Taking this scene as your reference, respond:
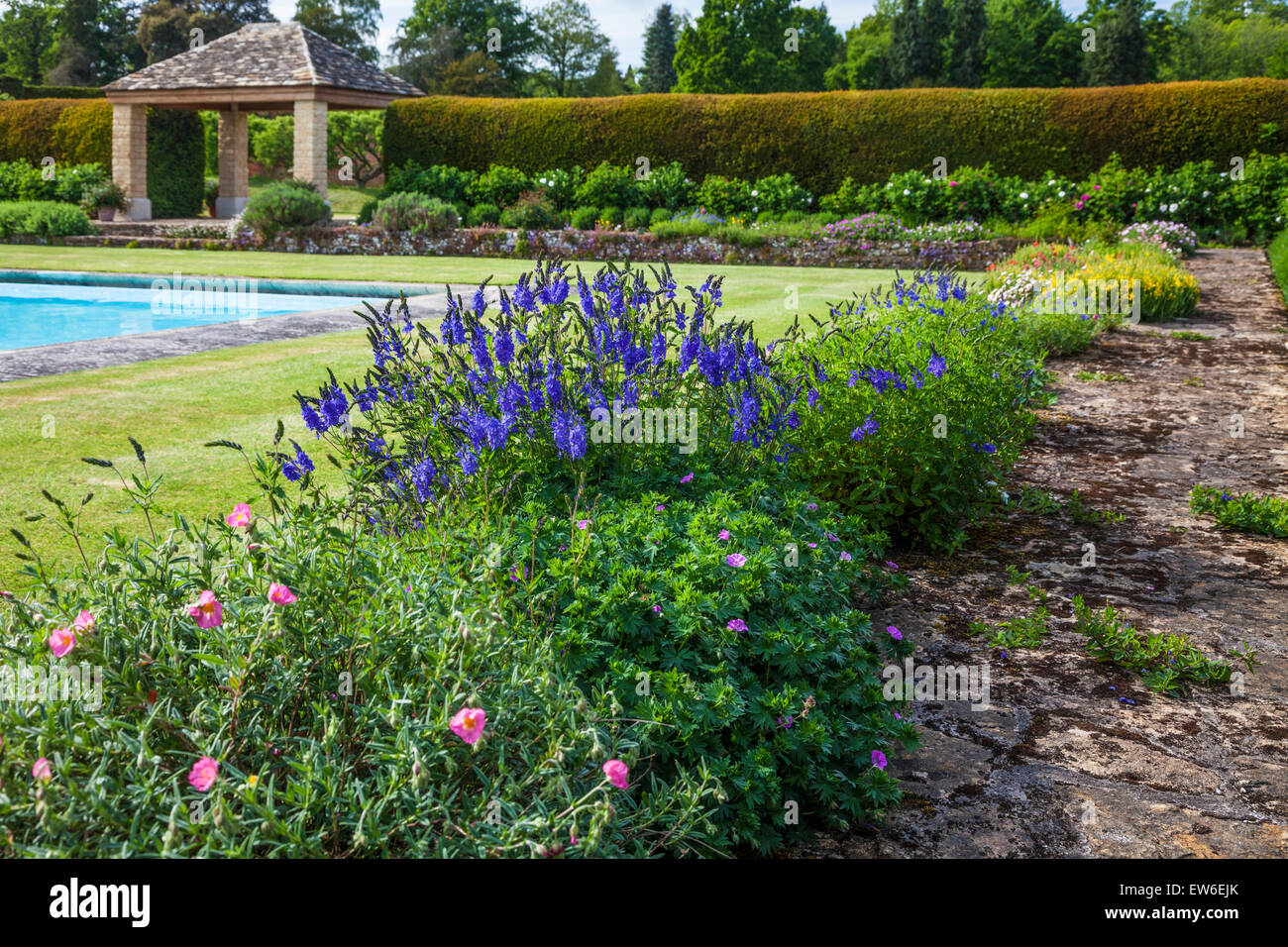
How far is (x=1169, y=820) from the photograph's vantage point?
2369 mm

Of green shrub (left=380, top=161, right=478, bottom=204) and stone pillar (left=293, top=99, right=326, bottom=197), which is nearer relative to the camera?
green shrub (left=380, top=161, right=478, bottom=204)

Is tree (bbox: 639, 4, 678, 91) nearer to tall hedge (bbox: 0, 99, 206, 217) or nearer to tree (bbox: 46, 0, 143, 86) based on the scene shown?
tree (bbox: 46, 0, 143, 86)

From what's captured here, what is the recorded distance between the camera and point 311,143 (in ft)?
82.6

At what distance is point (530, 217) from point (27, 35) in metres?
44.0

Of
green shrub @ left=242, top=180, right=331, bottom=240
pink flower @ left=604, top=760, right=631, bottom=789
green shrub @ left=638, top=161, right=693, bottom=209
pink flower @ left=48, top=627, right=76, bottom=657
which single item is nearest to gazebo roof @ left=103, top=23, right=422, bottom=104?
green shrub @ left=242, top=180, right=331, bottom=240

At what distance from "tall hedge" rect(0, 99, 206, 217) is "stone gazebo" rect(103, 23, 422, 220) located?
1.05ft

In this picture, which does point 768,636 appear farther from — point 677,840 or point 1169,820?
point 1169,820

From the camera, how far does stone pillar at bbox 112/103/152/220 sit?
25766 millimetres

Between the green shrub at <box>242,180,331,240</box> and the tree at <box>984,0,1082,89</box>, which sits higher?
the tree at <box>984,0,1082,89</box>

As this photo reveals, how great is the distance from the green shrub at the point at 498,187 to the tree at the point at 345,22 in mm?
31468

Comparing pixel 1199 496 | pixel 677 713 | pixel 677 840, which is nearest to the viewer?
pixel 677 840

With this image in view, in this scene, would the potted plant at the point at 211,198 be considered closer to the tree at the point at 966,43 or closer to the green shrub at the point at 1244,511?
the green shrub at the point at 1244,511
